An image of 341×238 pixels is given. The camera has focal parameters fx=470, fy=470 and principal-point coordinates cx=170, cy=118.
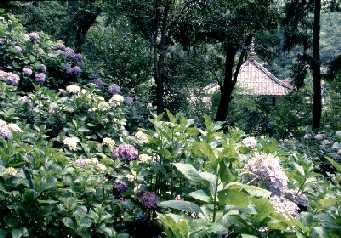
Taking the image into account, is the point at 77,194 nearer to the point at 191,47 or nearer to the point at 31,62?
the point at 31,62

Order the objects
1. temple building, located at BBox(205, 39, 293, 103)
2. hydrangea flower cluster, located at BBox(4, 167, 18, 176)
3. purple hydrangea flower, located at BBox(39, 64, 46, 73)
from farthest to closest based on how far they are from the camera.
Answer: temple building, located at BBox(205, 39, 293, 103)
purple hydrangea flower, located at BBox(39, 64, 46, 73)
hydrangea flower cluster, located at BBox(4, 167, 18, 176)

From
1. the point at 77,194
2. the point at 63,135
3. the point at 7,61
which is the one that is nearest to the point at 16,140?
the point at 77,194

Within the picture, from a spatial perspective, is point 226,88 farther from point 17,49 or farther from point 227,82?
point 17,49

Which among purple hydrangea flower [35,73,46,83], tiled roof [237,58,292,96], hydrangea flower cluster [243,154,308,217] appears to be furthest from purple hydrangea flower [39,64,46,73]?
tiled roof [237,58,292,96]

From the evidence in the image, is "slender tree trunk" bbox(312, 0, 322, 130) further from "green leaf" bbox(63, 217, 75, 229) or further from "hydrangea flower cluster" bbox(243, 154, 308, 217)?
"green leaf" bbox(63, 217, 75, 229)

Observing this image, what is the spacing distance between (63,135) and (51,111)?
82cm

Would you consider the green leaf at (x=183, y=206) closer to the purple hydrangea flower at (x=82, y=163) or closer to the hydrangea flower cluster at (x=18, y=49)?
the purple hydrangea flower at (x=82, y=163)

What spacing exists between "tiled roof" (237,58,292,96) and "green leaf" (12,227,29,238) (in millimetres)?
29194

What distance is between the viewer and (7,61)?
6.47 metres

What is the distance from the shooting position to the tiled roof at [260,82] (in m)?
32.3

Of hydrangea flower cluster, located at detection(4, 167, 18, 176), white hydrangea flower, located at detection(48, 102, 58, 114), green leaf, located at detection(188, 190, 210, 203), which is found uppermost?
white hydrangea flower, located at detection(48, 102, 58, 114)

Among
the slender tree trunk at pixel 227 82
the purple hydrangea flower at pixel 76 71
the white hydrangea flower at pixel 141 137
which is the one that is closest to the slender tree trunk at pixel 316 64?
the slender tree trunk at pixel 227 82

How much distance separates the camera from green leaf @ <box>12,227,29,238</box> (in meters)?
2.29

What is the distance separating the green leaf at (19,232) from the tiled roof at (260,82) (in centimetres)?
2919
